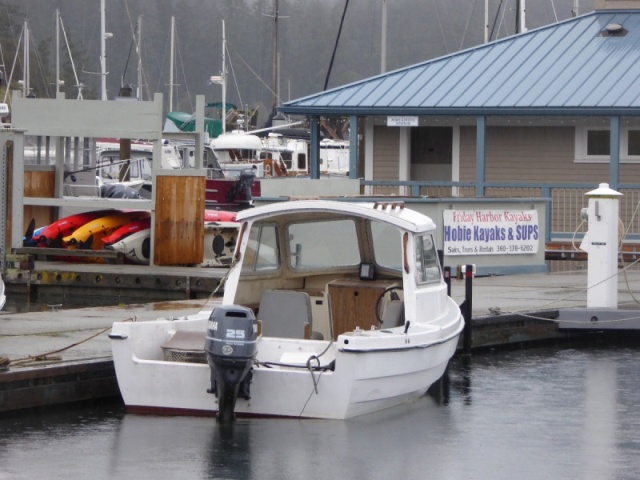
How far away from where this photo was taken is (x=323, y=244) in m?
15.2

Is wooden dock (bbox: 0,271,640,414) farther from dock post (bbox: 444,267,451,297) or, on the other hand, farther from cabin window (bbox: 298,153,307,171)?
cabin window (bbox: 298,153,307,171)

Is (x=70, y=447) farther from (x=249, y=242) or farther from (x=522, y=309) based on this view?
(x=522, y=309)

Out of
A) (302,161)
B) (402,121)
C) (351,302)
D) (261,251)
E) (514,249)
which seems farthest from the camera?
(302,161)

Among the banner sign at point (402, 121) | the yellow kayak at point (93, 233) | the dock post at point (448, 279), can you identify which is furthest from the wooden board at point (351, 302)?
the banner sign at point (402, 121)

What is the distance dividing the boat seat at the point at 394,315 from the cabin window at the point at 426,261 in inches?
13.8

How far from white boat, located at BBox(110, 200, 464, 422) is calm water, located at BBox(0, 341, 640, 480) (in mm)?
285

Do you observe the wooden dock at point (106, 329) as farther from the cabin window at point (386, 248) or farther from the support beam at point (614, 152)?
the cabin window at point (386, 248)

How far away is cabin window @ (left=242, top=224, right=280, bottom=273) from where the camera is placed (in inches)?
579

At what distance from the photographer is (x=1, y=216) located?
1742 centimetres

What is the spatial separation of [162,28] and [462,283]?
89877 millimetres

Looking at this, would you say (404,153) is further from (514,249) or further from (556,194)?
(514,249)

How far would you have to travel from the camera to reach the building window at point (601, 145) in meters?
26.8

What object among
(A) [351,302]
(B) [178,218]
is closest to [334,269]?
(A) [351,302]

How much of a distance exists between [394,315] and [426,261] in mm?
782
